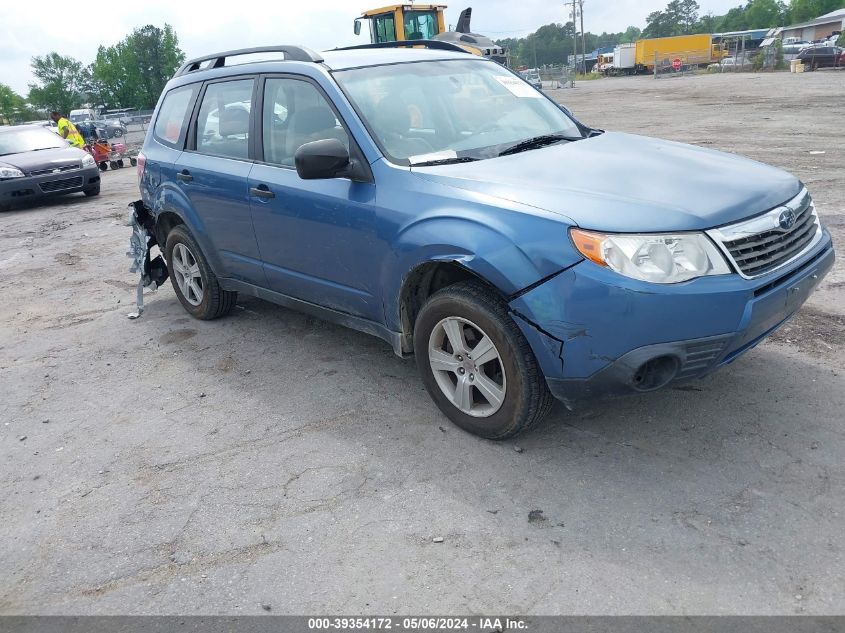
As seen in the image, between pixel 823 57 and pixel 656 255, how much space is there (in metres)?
40.1

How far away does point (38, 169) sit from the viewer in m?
14.0

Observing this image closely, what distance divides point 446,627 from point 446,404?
4.75ft

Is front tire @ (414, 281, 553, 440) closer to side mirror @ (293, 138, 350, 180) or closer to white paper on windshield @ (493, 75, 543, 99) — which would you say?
side mirror @ (293, 138, 350, 180)

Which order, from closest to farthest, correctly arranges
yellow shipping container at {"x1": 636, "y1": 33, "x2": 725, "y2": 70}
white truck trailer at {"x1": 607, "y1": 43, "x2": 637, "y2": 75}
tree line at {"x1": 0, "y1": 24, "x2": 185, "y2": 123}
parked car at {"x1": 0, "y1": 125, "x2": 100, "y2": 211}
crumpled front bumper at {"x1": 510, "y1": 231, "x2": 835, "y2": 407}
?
crumpled front bumper at {"x1": 510, "y1": 231, "x2": 835, "y2": 407}, parked car at {"x1": 0, "y1": 125, "x2": 100, "y2": 211}, yellow shipping container at {"x1": 636, "y1": 33, "x2": 725, "y2": 70}, white truck trailer at {"x1": 607, "y1": 43, "x2": 637, "y2": 75}, tree line at {"x1": 0, "y1": 24, "x2": 185, "y2": 123}

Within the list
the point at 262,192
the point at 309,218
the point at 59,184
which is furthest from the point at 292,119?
the point at 59,184

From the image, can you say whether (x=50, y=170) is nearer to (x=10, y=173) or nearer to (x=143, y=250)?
(x=10, y=173)

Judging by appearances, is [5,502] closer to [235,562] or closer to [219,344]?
[235,562]

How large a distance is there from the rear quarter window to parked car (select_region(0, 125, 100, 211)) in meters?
9.17

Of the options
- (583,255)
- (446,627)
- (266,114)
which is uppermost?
(266,114)

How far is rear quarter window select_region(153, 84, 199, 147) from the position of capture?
5.70 m

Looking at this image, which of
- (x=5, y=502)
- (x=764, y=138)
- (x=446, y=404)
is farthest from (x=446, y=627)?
(x=764, y=138)

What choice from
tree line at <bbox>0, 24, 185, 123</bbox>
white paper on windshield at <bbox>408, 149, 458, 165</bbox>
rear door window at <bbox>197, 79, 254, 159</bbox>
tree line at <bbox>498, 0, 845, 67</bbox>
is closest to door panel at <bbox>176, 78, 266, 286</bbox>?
rear door window at <bbox>197, 79, 254, 159</bbox>

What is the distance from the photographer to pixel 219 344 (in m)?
5.65

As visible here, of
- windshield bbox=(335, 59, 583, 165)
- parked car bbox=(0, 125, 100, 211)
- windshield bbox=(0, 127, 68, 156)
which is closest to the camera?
windshield bbox=(335, 59, 583, 165)
